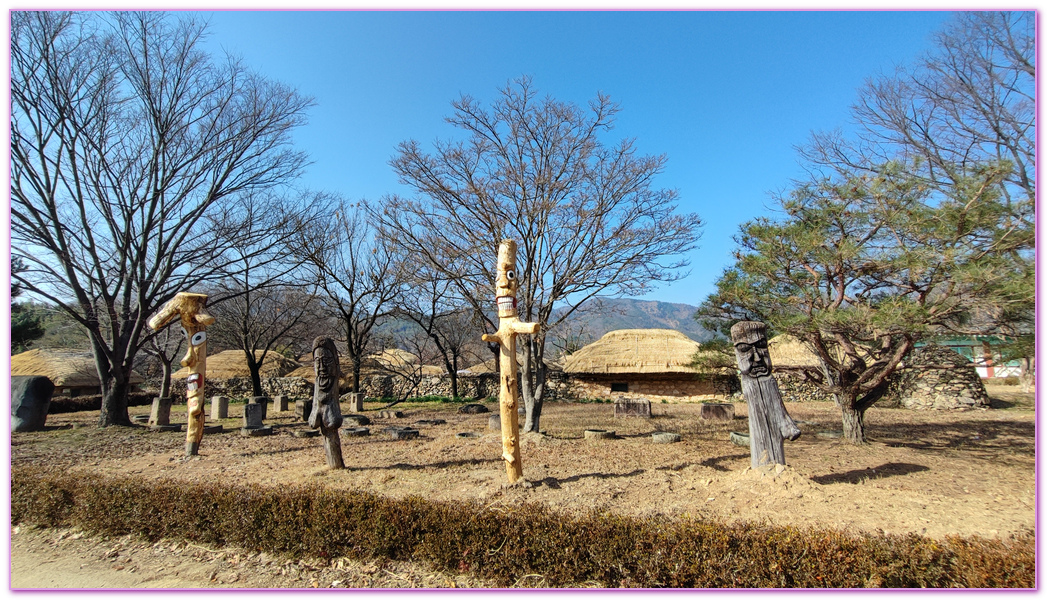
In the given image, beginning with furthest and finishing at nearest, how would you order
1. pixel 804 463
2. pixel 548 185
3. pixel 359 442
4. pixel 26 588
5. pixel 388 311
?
pixel 388 311, pixel 548 185, pixel 359 442, pixel 804 463, pixel 26 588

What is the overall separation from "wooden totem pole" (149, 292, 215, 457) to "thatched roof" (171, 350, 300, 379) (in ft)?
54.4

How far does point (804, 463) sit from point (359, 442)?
24.6 ft

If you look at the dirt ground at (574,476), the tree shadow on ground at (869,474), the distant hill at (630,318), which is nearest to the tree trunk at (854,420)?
the dirt ground at (574,476)

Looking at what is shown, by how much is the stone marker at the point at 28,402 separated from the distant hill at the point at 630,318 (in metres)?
12.8

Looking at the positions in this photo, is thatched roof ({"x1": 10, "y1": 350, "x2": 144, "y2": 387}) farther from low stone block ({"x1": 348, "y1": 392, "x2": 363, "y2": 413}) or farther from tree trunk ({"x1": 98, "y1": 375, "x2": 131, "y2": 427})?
low stone block ({"x1": 348, "y1": 392, "x2": 363, "y2": 413})

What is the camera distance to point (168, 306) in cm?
856

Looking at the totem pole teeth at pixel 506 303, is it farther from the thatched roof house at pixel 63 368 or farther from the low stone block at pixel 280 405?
the thatched roof house at pixel 63 368

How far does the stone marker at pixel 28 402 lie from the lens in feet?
38.0

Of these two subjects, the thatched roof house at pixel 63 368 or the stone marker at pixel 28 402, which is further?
the thatched roof house at pixel 63 368

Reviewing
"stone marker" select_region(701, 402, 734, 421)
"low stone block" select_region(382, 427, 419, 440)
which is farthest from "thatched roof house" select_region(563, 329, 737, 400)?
"low stone block" select_region(382, 427, 419, 440)

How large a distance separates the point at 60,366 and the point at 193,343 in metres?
18.9

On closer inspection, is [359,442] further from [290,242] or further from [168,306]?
[290,242]

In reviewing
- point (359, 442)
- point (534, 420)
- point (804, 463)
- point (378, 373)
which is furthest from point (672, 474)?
point (378, 373)

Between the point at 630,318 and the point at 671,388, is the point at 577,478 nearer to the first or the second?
the point at 671,388
